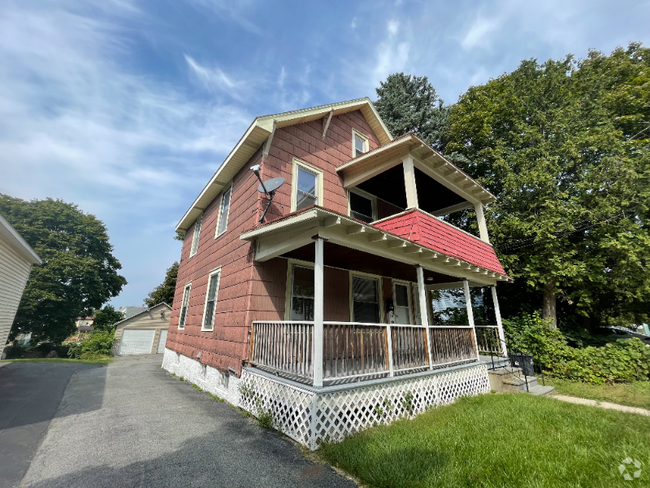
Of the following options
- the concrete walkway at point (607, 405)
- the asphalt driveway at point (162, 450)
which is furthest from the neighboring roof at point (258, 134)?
the concrete walkway at point (607, 405)

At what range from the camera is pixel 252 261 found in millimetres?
6383

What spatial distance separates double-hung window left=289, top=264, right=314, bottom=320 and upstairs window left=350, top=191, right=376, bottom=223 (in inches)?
114

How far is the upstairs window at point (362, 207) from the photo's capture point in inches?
362

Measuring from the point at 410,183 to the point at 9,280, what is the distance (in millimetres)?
14149

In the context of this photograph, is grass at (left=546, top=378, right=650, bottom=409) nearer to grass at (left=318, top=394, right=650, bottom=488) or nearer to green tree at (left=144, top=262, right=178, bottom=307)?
grass at (left=318, top=394, right=650, bottom=488)

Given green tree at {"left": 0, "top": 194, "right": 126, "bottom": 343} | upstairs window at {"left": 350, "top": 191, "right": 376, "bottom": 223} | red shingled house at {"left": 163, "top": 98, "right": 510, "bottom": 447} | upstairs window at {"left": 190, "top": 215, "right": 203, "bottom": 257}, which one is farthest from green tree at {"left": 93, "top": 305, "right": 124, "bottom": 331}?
upstairs window at {"left": 350, "top": 191, "right": 376, "bottom": 223}

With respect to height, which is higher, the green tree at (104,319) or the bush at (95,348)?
the green tree at (104,319)

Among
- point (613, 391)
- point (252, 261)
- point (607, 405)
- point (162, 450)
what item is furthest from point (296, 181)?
point (613, 391)

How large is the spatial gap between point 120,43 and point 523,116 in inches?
671

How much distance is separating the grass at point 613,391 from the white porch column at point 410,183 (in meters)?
6.63

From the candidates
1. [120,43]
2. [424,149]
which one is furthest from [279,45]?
[424,149]

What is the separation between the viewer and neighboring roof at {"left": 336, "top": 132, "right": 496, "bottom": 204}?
23.5 ft

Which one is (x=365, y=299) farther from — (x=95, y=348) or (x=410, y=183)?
(x=95, y=348)

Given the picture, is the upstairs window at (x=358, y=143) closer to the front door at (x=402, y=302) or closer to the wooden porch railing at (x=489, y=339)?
the front door at (x=402, y=302)
